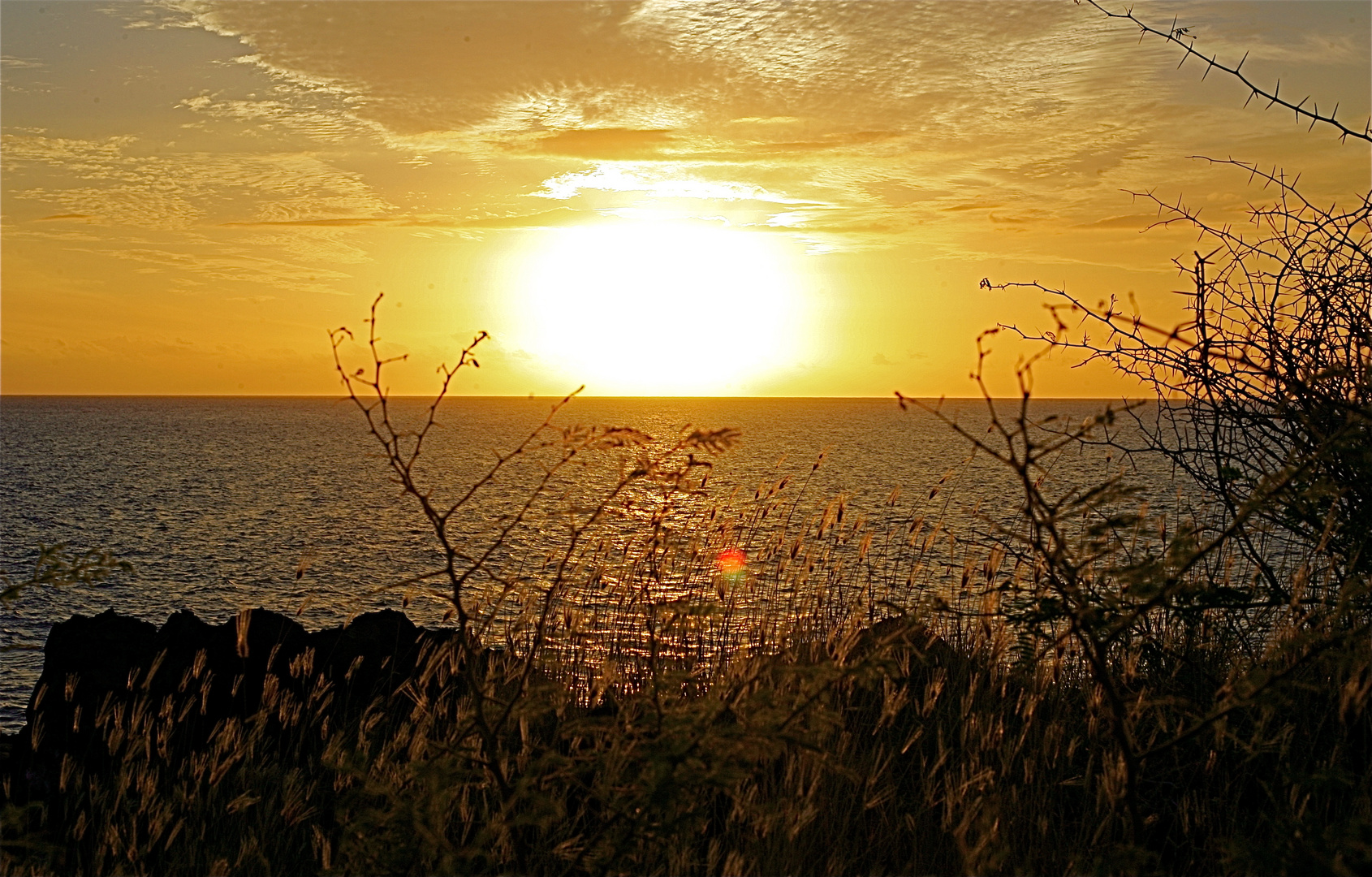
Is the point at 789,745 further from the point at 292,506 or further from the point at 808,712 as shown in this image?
the point at 292,506

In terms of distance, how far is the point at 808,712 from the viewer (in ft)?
11.5

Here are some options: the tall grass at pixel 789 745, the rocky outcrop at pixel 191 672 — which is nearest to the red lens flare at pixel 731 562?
the tall grass at pixel 789 745

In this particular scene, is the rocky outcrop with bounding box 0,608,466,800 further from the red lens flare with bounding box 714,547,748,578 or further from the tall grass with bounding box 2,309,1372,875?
the red lens flare with bounding box 714,547,748,578

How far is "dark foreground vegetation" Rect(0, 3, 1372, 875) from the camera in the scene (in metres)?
3.22

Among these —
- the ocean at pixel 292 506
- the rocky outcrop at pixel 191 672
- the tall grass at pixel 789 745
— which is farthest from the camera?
the ocean at pixel 292 506

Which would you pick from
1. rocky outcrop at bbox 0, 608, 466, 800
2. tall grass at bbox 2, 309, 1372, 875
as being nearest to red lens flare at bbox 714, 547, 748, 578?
tall grass at bbox 2, 309, 1372, 875

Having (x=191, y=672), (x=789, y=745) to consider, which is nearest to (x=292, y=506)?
(x=191, y=672)

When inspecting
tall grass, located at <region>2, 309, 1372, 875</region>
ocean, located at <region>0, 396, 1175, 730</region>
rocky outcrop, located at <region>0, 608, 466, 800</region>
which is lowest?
ocean, located at <region>0, 396, 1175, 730</region>

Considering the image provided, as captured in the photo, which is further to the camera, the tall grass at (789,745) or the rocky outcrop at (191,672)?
the rocky outcrop at (191,672)

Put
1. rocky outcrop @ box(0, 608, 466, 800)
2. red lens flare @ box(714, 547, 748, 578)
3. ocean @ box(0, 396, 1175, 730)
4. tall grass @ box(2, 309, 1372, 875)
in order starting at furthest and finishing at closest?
ocean @ box(0, 396, 1175, 730)
red lens flare @ box(714, 547, 748, 578)
rocky outcrop @ box(0, 608, 466, 800)
tall grass @ box(2, 309, 1372, 875)

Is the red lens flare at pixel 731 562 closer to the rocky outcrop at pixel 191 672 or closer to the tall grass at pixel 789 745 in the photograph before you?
the tall grass at pixel 789 745

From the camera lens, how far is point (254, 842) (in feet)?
16.0

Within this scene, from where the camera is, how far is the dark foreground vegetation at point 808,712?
322 cm

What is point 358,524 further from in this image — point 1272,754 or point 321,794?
point 1272,754
